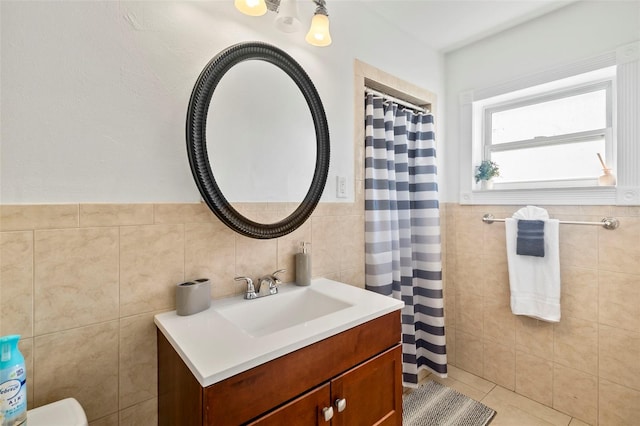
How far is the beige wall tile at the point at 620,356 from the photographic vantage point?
59.3 inches

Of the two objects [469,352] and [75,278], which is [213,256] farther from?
[469,352]

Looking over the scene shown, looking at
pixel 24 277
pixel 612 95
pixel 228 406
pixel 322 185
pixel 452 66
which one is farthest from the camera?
pixel 452 66

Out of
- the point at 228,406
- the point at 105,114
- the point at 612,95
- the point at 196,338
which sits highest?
the point at 612,95

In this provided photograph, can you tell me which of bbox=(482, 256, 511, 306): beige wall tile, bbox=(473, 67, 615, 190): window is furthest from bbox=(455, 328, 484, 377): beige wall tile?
bbox=(473, 67, 615, 190): window

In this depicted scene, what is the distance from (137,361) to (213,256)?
0.41 meters

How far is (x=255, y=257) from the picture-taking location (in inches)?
Answer: 48.8

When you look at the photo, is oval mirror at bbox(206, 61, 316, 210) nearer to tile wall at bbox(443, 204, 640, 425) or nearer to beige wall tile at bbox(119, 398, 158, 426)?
beige wall tile at bbox(119, 398, 158, 426)

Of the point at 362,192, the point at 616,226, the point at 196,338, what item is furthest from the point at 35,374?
the point at 616,226

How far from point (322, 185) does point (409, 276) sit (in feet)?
3.23

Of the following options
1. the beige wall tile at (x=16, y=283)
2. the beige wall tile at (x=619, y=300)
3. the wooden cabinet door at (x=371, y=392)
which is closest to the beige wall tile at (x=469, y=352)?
the beige wall tile at (x=619, y=300)

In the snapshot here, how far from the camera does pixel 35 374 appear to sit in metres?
0.80

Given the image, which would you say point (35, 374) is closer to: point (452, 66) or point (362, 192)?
point (362, 192)

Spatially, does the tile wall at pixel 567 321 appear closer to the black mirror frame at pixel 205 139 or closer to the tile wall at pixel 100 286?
the black mirror frame at pixel 205 139

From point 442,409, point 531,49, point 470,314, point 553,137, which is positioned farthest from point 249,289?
point 531,49
